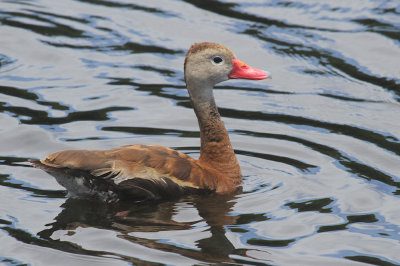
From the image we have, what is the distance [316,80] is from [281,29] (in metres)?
1.98

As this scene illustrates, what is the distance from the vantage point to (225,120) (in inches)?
432

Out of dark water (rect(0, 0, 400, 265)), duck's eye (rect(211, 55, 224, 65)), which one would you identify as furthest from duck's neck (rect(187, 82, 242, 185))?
dark water (rect(0, 0, 400, 265))

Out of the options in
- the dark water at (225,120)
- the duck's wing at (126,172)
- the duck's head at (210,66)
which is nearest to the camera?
the dark water at (225,120)

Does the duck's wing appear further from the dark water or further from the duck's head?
the duck's head

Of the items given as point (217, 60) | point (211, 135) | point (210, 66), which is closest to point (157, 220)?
point (211, 135)

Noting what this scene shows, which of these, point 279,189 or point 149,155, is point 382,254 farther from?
point 149,155

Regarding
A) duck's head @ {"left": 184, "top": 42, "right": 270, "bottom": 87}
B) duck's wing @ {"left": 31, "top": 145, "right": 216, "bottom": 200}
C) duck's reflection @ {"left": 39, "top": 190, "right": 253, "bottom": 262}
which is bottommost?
duck's reflection @ {"left": 39, "top": 190, "right": 253, "bottom": 262}

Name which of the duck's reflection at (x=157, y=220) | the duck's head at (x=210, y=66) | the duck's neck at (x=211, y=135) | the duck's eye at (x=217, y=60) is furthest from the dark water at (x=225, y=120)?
the duck's eye at (x=217, y=60)

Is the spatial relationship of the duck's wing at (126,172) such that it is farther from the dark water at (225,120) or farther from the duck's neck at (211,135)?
the duck's neck at (211,135)

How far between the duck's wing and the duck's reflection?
4.9 inches

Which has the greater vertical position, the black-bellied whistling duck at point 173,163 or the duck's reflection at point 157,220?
the black-bellied whistling duck at point 173,163

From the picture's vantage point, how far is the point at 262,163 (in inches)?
380

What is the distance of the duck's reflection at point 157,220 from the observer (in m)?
7.44

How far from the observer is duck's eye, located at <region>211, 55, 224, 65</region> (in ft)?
29.8
